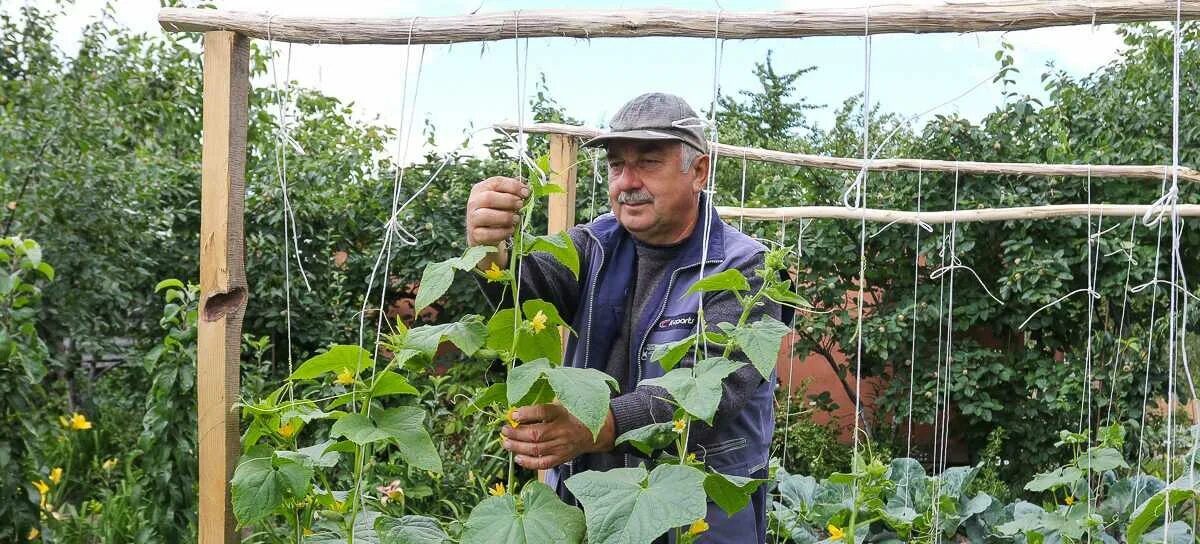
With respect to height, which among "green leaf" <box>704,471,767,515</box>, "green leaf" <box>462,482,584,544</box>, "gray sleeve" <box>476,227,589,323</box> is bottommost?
"green leaf" <box>462,482,584,544</box>

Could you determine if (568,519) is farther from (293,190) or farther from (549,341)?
(293,190)

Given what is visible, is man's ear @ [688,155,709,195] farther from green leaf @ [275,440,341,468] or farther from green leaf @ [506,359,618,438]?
green leaf @ [275,440,341,468]

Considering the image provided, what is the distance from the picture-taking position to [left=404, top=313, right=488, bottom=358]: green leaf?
4.89ft

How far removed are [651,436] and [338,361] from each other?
49cm

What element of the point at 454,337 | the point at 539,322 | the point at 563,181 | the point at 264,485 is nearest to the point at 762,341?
the point at 539,322

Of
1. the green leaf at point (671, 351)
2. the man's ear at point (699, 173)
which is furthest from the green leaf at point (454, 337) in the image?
the man's ear at point (699, 173)

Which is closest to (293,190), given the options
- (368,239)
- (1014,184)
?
(368,239)

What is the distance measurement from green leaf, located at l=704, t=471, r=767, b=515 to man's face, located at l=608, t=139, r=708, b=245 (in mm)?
589

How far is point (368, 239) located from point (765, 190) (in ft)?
7.06

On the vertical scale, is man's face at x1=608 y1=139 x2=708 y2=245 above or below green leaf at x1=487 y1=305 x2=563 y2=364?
above

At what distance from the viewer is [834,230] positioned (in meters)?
5.73

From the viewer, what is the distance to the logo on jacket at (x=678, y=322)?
181cm

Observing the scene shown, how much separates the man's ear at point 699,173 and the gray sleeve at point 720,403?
282mm

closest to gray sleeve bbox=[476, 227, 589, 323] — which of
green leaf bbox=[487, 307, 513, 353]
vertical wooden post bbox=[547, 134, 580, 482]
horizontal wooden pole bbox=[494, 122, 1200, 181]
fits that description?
green leaf bbox=[487, 307, 513, 353]
